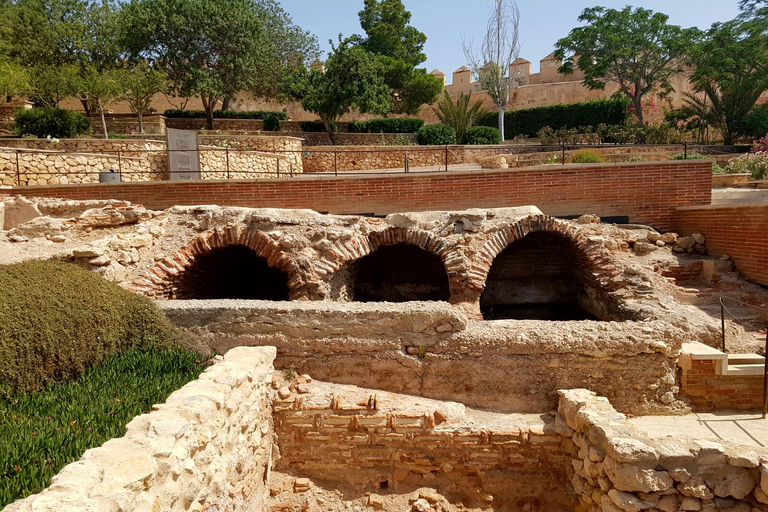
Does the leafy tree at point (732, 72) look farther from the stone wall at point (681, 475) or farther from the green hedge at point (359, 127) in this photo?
the stone wall at point (681, 475)

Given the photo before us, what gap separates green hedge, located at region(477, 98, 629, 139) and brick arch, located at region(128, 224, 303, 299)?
2183 centimetres

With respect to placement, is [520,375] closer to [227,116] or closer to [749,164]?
[749,164]

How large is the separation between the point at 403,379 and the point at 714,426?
3365 millimetres

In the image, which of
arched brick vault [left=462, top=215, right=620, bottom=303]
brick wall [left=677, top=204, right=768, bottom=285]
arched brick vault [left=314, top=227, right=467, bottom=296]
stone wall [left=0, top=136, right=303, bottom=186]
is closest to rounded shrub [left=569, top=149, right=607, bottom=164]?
brick wall [left=677, top=204, right=768, bottom=285]

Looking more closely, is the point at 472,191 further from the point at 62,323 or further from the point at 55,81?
the point at 55,81

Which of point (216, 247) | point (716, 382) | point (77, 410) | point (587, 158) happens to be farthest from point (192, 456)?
point (587, 158)

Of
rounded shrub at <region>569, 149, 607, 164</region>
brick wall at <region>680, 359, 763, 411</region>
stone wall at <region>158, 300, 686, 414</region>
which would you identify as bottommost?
brick wall at <region>680, 359, 763, 411</region>

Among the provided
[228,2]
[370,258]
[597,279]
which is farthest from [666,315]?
[228,2]

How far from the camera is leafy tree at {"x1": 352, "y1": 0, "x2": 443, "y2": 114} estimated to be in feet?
97.6

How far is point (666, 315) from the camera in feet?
19.9

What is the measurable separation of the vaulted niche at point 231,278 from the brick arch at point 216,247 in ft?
0.65

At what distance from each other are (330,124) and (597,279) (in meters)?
20.4

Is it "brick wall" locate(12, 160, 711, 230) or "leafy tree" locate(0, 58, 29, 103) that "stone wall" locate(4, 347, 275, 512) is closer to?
"brick wall" locate(12, 160, 711, 230)

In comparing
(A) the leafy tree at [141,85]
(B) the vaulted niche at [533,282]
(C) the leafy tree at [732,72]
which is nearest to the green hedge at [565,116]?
(C) the leafy tree at [732,72]
